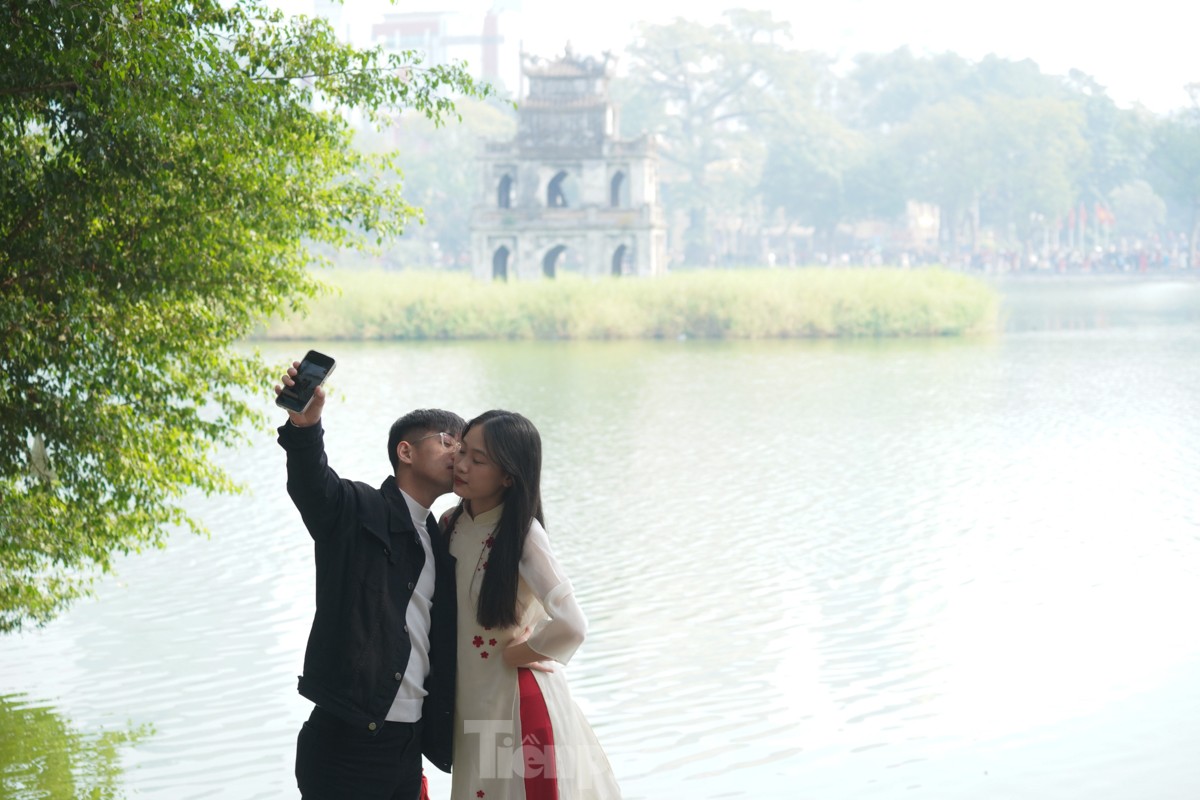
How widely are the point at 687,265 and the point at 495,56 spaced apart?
1918 inches

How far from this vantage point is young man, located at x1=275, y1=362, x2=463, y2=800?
3.90 m

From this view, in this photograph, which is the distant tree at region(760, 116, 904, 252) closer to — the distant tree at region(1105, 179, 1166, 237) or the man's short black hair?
the distant tree at region(1105, 179, 1166, 237)

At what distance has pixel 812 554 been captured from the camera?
12.9 m

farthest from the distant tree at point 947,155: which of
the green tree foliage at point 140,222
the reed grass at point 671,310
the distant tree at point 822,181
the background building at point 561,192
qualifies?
the green tree foliage at point 140,222

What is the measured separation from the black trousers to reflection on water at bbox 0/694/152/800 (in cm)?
376

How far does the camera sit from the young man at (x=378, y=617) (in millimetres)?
3900

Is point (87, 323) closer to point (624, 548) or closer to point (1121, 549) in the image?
point (624, 548)

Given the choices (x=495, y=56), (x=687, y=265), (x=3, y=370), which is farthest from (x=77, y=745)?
(x=495, y=56)

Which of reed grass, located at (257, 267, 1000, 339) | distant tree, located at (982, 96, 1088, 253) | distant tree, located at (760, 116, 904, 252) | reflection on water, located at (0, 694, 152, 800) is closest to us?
reflection on water, located at (0, 694, 152, 800)

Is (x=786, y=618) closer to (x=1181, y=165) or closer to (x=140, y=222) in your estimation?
(x=140, y=222)

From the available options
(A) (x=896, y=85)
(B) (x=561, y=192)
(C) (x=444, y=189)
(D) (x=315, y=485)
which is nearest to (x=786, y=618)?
(D) (x=315, y=485)

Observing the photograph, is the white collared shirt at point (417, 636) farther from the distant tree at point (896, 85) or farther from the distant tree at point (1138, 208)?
the distant tree at point (896, 85)

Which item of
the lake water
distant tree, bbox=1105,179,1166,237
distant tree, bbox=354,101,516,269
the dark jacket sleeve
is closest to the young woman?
the dark jacket sleeve

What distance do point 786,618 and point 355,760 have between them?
23.0 ft
